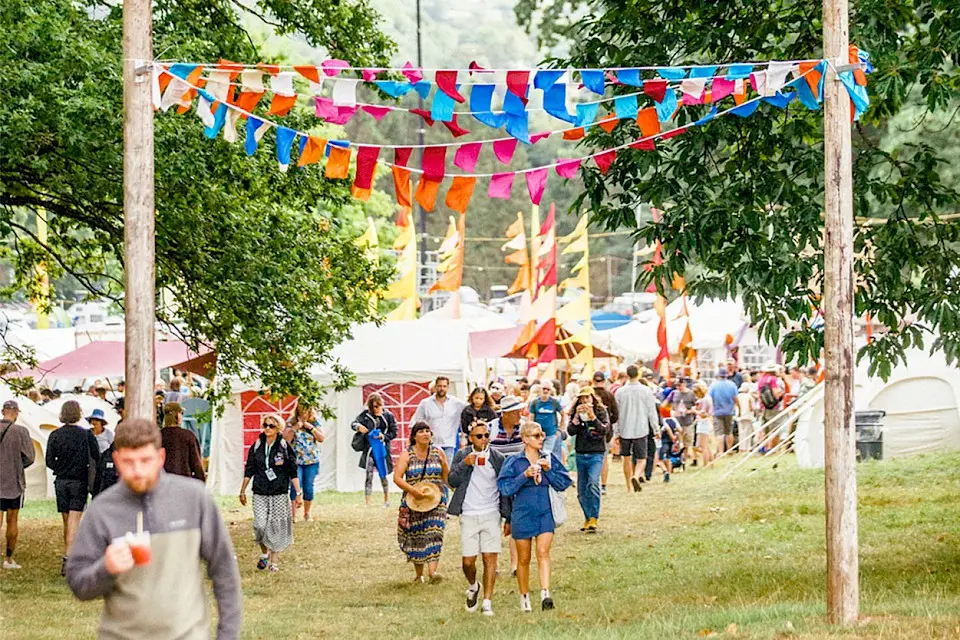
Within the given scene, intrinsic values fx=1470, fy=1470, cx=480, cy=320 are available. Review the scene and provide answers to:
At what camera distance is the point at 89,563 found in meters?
5.22

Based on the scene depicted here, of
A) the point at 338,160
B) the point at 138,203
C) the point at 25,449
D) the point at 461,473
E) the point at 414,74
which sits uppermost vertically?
the point at 414,74

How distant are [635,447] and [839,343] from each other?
12.8 m

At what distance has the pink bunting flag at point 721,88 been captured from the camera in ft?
35.2

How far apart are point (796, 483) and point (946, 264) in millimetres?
10914

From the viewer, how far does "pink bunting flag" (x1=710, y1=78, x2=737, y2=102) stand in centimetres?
1073

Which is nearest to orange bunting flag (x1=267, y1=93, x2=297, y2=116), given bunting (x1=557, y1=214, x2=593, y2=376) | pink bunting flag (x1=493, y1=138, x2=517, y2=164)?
pink bunting flag (x1=493, y1=138, x2=517, y2=164)

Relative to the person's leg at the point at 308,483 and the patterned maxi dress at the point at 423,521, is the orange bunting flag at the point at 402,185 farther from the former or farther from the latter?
the person's leg at the point at 308,483

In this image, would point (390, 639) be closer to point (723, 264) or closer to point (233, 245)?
point (723, 264)

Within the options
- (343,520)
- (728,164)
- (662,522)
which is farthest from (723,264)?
(343,520)

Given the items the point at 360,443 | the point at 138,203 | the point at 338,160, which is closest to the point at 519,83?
the point at 338,160

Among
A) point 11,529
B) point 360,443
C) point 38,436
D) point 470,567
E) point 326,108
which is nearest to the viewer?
point 326,108

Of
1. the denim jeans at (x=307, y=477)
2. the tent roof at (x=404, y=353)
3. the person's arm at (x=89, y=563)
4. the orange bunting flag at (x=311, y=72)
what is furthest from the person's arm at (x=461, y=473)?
the tent roof at (x=404, y=353)

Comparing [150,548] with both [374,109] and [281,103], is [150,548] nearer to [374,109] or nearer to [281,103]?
[374,109]

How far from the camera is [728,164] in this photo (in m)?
12.9
